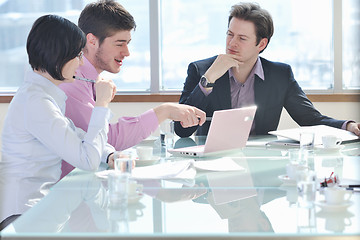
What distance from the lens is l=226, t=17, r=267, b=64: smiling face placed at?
2.81 metres

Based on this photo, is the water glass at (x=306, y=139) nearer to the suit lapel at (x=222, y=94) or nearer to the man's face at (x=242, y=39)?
the suit lapel at (x=222, y=94)

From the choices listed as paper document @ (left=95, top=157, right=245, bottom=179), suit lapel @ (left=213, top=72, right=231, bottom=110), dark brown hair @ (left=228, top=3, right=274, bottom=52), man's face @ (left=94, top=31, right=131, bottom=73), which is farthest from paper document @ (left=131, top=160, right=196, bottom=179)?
dark brown hair @ (left=228, top=3, right=274, bottom=52)

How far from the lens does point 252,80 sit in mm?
2803

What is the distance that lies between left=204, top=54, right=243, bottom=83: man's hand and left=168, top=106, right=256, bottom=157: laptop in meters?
0.64

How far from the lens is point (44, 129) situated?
5.33 feet

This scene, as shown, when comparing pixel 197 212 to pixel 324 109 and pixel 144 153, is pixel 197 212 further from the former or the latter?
pixel 324 109

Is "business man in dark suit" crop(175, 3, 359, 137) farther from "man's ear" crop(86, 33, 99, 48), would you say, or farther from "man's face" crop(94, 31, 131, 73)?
→ "man's ear" crop(86, 33, 99, 48)

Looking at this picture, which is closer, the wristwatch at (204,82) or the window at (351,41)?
the wristwatch at (204,82)

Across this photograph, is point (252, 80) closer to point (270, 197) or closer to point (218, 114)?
point (218, 114)

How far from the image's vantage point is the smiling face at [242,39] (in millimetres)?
2809

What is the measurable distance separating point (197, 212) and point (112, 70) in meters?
1.38

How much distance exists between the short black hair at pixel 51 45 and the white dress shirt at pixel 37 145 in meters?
0.04

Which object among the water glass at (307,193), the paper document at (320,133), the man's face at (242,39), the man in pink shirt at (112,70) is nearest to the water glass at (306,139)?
the paper document at (320,133)

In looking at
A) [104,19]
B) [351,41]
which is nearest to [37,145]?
[104,19]
